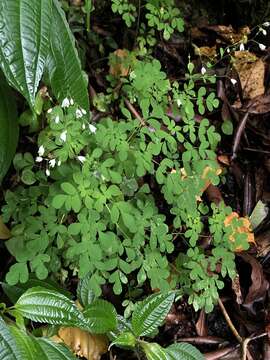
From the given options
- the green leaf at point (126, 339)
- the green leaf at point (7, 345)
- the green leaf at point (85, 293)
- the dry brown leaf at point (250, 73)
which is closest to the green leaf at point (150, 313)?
the green leaf at point (126, 339)

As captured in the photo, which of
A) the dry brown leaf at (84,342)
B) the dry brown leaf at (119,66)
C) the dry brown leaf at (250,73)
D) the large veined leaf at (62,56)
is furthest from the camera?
the dry brown leaf at (250,73)

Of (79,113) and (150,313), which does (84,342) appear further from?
(79,113)

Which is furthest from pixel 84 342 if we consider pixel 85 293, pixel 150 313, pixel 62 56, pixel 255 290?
pixel 62 56

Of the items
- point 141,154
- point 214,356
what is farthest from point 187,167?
point 214,356

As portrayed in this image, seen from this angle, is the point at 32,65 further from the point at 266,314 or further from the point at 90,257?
the point at 266,314

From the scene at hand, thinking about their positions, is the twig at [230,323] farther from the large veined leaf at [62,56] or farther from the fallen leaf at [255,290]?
the large veined leaf at [62,56]

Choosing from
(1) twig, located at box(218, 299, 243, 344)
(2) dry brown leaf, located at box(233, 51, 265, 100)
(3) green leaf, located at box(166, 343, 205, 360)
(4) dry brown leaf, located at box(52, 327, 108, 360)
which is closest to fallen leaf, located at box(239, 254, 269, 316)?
(1) twig, located at box(218, 299, 243, 344)

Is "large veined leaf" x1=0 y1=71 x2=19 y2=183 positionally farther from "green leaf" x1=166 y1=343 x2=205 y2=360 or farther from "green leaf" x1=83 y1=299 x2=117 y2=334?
"green leaf" x1=166 y1=343 x2=205 y2=360

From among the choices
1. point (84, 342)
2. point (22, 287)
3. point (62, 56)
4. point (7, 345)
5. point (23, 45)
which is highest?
point (23, 45)
